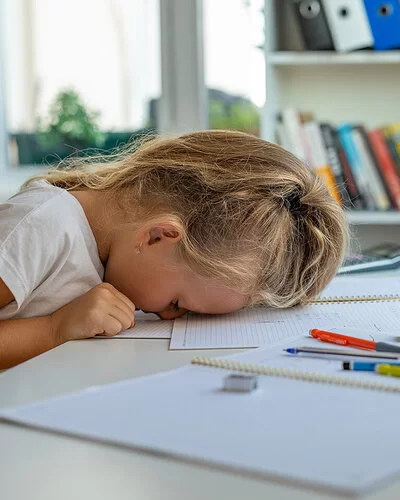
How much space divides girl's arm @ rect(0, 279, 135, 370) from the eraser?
34cm

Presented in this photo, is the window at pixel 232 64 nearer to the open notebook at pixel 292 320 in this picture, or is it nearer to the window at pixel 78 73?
the window at pixel 78 73

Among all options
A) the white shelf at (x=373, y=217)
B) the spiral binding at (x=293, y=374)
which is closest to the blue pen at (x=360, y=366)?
the spiral binding at (x=293, y=374)

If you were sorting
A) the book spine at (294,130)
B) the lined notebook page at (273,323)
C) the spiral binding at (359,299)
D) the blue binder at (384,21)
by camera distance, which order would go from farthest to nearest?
the book spine at (294,130), the blue binder at (384,21), the spiral binding at (359,299), the lined notebook page at (273,323)

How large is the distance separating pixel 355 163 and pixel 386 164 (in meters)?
0.09

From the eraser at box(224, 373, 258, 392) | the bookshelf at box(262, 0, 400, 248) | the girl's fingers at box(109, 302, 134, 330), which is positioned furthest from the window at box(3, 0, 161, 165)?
the eraser at box(224, 373, 258, 392)

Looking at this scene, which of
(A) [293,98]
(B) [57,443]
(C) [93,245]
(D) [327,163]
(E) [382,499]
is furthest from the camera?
(A) [293,98]

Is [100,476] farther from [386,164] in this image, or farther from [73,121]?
[73,121]

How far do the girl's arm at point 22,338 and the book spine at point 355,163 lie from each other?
63.7 inches

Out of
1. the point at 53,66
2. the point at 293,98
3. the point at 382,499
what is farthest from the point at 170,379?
the point at 53,66

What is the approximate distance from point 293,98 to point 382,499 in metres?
2.47

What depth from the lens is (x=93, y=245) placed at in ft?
4.26

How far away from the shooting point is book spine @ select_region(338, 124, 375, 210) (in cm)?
263

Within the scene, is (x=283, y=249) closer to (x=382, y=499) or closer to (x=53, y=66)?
(x=382, y=499)

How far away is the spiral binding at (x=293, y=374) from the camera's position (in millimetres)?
800
